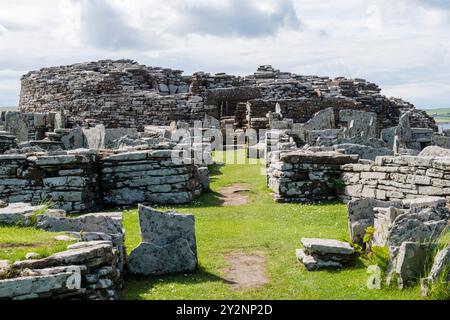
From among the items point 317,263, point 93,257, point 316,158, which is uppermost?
point 316,158

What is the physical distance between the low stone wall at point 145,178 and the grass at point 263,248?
0.63 metres

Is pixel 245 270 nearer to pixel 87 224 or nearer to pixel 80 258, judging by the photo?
pixel 87 224

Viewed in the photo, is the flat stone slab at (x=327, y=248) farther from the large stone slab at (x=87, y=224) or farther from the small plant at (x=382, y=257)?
the large stone slab at (x=87, y=224)

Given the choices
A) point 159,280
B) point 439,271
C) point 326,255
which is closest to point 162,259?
point 159,280

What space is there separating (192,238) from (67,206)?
557cm

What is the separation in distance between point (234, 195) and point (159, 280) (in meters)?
7.10

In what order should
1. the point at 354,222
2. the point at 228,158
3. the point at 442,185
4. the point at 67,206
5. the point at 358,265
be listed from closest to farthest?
the point at 358,265, the point at 354,222, the point at 442,185, the point at 67,206, the point at 228,158

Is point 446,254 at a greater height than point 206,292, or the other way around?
point 446,254

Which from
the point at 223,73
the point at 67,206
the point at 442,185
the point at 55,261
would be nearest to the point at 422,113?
the point at 223,73

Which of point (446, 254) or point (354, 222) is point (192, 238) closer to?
point (354, 222)

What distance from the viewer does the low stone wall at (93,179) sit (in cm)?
1312

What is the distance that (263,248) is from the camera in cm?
937

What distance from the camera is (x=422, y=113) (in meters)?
32.5

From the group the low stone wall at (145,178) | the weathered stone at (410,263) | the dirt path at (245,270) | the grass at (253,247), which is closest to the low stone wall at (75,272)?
the grass at (253,247)
